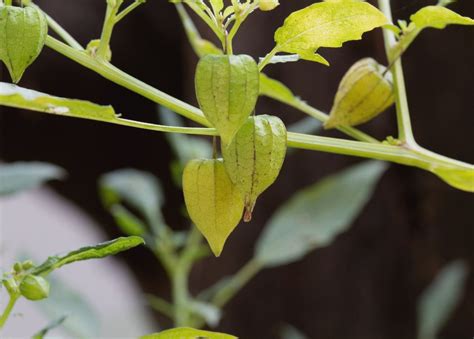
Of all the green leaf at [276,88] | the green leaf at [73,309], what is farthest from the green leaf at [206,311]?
the green leaf at [276,88]

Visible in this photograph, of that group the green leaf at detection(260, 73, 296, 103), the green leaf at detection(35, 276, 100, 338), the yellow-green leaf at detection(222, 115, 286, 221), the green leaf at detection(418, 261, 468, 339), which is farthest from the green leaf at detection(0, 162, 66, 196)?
the green leaf at detection(418, 261, 468, 339)

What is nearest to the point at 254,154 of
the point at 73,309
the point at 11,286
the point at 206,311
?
the point at 11,286

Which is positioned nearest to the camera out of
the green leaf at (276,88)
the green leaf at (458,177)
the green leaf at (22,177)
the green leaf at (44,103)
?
the green leaf at (44,103)

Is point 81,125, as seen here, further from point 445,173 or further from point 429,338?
point 445,173

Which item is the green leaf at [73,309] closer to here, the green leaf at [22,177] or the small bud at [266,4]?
the green leaf at [22,177]

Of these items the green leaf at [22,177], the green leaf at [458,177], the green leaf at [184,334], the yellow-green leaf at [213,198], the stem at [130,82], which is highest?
the stem at [130,82]
